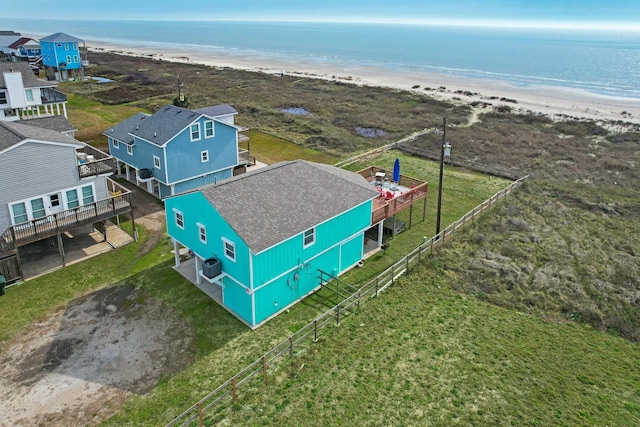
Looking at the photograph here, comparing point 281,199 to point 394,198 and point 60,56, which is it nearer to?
point 394,198

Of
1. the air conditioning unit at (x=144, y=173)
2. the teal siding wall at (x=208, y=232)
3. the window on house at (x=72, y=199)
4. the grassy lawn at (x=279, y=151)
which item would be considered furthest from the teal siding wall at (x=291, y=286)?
the grassy lawn at (x=279, y=151)

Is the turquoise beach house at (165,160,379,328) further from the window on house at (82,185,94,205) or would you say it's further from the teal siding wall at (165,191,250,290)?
the window on house at (82,185,94,205)

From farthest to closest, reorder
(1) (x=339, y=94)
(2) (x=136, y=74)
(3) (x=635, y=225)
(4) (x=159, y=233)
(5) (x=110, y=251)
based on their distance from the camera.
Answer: (2) (x=136, y=74) < (1) (x=339, y=94) < (3) (x=635, y=225) < (4) (x=159, y=233) < (5) (x=110, y=251)

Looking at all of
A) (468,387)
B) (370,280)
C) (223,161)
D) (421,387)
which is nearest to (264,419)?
(421,387)

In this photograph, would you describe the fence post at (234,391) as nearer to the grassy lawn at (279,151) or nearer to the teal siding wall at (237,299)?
the teal siding wall at (237,299)

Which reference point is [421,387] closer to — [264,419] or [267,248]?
[264,419]

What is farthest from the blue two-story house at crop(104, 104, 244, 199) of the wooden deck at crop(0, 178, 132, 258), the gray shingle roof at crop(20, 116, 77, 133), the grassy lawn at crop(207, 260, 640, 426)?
the grassy lawn at crop(207, 260, 640, 426)

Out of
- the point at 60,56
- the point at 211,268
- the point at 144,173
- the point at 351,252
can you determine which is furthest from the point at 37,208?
the point at 60,56
